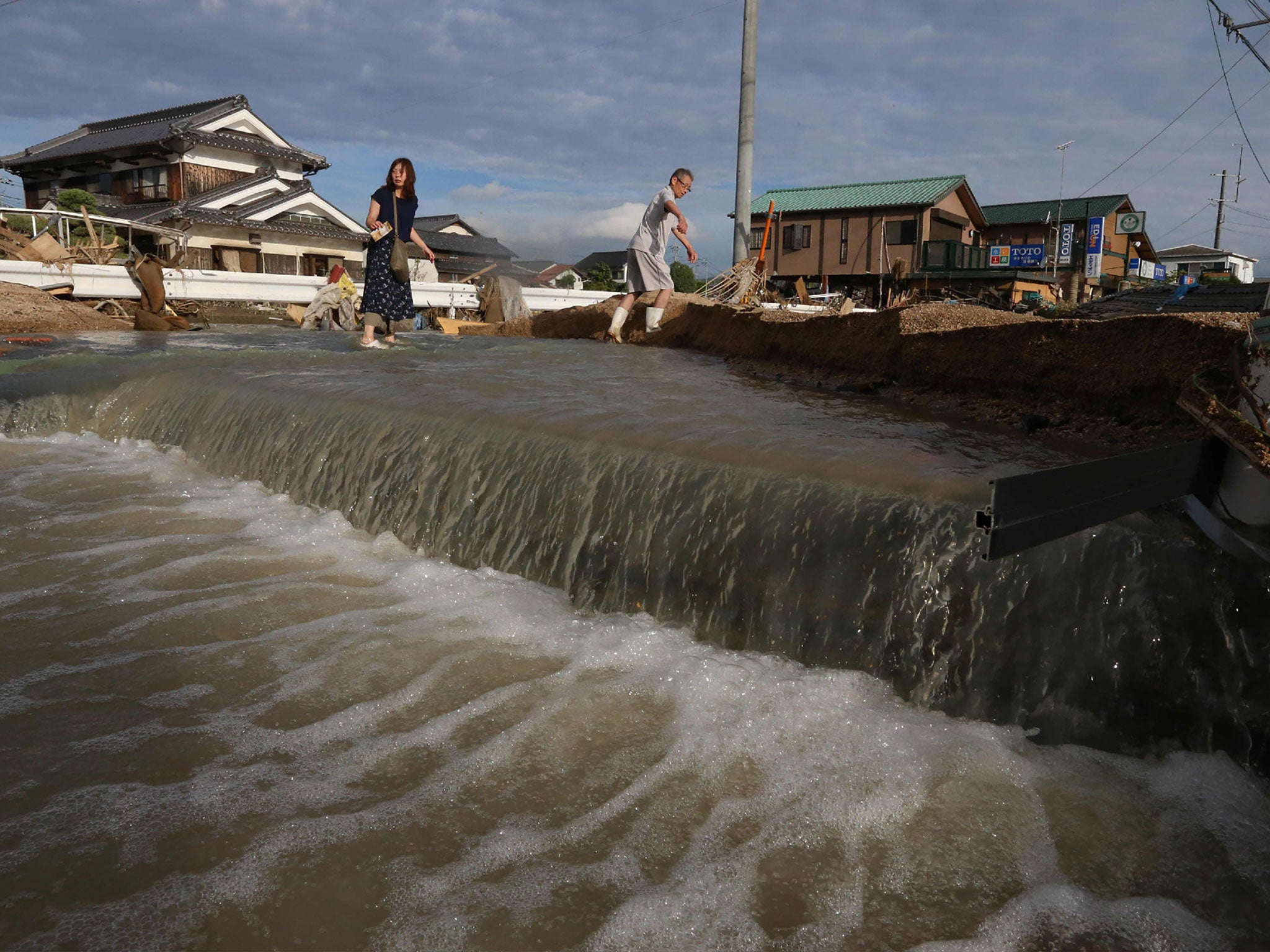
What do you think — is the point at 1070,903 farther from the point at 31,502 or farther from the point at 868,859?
the point at 31,502

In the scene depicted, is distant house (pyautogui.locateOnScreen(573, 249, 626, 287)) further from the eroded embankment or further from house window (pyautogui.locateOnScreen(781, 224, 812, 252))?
the eroded embankment

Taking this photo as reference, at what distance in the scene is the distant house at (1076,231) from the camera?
34406 millimetres

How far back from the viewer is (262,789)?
87.9 inches

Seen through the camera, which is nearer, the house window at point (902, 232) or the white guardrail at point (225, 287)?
the white guardrail at point (225, 287)

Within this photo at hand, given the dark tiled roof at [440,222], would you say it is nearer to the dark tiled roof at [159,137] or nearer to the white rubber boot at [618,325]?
the dark tiled roof at [159,137]

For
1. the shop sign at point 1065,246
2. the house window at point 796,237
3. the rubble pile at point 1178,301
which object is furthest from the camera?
the house window at point 796,237

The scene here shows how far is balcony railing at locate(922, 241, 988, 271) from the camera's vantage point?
105 ft

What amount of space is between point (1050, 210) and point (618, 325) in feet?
116

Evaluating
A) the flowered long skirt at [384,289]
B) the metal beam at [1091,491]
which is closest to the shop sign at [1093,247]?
the flowered long skirt at [384,289]

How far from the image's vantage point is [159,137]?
29.0m

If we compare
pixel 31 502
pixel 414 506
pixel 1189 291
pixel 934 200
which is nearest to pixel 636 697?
pixel 414 506

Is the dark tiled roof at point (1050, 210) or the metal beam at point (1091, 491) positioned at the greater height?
the dark tiled roof at point (1050, 210)

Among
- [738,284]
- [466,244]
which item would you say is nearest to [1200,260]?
[466,244]

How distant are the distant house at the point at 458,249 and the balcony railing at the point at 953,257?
61.8 ft
